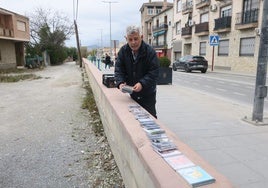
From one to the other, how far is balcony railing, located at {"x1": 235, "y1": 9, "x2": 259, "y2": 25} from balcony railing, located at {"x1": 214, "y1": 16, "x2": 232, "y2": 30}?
1.13 meters

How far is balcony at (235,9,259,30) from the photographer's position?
2145 cm

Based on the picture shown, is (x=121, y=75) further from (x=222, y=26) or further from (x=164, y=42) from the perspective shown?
(x=164, y=42)

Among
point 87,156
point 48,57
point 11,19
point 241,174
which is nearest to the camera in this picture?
point 241,174

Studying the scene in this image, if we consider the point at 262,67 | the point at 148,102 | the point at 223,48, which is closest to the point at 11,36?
the point at 223,48

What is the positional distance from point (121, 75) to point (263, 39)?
3.23 m

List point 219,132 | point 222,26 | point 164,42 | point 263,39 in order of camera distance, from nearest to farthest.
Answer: point 219,132
point 263,39
point 222,26
point 164,42

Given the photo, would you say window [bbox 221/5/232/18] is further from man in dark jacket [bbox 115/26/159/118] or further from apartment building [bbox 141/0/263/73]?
man in dark jacket [bbox 115/26/159/118]

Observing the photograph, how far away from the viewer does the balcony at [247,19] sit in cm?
2145

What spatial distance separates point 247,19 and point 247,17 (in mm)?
177

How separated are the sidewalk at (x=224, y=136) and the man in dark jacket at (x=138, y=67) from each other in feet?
3.91

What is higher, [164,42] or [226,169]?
[164,42]

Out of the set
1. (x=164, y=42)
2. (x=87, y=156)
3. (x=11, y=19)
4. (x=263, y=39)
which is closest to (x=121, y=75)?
(x=87, y=156)

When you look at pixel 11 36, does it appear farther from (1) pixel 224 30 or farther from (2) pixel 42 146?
(2) pixel 42 146

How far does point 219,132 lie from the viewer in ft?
15.3
